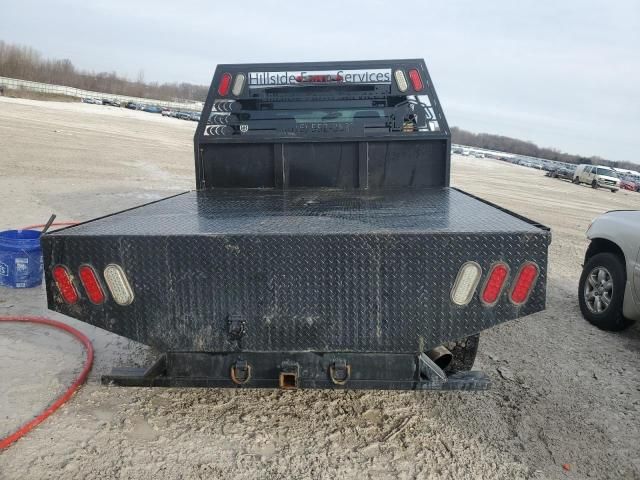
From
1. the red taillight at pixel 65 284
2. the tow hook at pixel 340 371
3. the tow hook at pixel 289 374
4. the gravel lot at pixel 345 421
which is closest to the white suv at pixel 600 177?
the gravel lot at pixel 345 421

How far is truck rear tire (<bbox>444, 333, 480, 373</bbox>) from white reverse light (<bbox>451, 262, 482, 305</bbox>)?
3.15 ft

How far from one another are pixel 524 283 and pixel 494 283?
15 centimetres

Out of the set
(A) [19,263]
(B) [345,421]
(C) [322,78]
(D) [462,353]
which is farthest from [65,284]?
(A) [19,263]

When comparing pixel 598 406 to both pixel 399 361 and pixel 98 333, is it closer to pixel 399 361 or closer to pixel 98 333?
pixel 399 361

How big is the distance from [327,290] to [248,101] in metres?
2.87

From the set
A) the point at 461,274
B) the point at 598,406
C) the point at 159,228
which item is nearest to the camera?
the point at 461,274

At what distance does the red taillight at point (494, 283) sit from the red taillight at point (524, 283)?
68 mm

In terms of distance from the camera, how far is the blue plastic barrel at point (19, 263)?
539 cm

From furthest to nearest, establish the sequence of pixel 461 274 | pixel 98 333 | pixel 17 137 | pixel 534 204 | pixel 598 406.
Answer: pixel 17 137 → pixel 534 204 → pixel 98 333 → pixel 598 406 → pixel 461 274

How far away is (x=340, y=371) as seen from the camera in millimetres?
2688

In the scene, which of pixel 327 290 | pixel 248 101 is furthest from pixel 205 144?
pixel 327 290

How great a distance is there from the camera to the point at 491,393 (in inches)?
143

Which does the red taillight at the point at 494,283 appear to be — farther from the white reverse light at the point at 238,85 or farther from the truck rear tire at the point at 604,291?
the white reverse light at the point at 238,85

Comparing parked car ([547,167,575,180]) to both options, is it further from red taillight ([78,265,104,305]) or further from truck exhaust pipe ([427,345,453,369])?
red taillight ([78,265,104,305])
